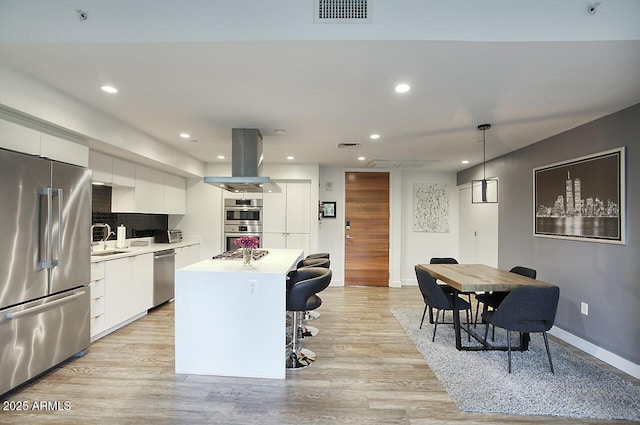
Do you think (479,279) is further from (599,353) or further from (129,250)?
(129,250)

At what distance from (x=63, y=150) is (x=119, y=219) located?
2059 millimetres

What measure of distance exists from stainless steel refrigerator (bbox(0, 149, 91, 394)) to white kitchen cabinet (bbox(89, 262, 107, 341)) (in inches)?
11.0

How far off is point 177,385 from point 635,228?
13.5 feet

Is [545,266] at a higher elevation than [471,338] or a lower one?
higher

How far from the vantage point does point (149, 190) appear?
4.73 metres

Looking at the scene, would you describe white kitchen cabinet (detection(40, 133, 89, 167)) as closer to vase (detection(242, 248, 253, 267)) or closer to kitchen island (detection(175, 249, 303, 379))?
kitchen island (detection(175, 249, 303, 379))

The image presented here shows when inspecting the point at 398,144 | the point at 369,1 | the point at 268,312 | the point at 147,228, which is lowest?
the point at 268,312

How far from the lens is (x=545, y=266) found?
3.91 m

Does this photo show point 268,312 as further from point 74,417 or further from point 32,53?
point 32,53

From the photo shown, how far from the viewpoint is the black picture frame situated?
646cm

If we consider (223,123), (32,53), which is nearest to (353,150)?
(223,123)

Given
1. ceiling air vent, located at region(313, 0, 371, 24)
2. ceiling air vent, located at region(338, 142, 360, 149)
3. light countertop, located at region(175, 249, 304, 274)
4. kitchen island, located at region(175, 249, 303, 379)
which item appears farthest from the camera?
ceiling air vent, located at region(338, 142, 360, 149)

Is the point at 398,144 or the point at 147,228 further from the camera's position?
the point at 147,228

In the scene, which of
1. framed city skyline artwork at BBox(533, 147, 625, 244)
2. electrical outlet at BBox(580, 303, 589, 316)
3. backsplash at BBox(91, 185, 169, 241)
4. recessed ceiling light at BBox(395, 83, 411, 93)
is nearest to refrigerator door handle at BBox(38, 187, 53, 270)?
backsplash at BBox(91, 185, 169, 241)
